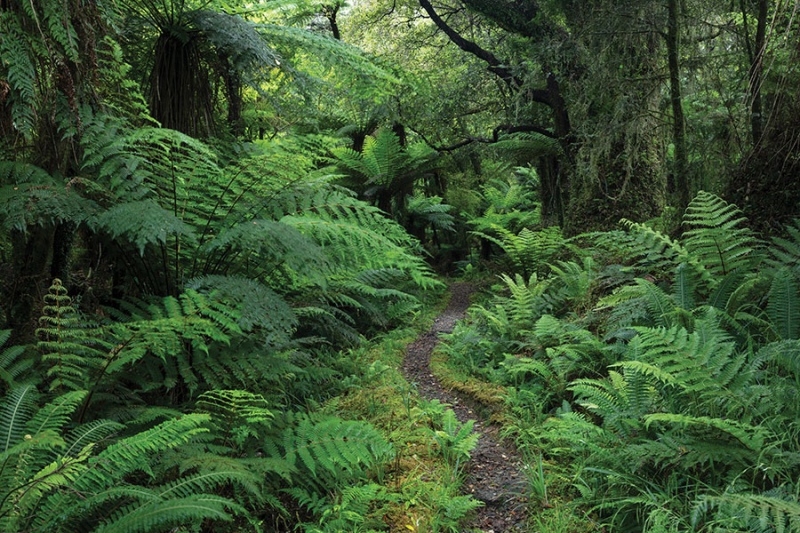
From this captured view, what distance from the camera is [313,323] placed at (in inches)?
181

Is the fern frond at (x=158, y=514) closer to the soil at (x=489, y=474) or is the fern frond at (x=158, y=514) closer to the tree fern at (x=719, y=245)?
the soil at (x=489, y=474)

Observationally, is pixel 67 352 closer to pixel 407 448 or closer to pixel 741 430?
pixel 407 448

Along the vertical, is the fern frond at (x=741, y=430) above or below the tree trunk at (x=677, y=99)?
below

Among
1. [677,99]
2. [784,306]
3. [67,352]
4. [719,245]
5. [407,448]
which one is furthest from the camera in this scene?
[677,99]

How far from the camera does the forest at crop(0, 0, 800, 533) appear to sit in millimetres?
2027

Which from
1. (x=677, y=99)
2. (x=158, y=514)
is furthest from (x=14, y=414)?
(x=677, y=99)

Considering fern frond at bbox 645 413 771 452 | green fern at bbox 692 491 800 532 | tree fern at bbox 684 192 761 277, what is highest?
tree fern at bbox 684 192 761 277

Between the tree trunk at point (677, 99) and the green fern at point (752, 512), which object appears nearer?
the green fern at point (752, 512)

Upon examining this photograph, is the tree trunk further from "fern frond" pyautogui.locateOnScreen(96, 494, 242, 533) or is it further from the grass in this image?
"fern frond" pyautogui.locateOnScreen(96, 494, 242, 533)

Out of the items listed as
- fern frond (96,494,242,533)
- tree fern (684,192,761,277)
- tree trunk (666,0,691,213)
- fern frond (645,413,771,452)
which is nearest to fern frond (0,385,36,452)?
fern frond (96,494,242,533)

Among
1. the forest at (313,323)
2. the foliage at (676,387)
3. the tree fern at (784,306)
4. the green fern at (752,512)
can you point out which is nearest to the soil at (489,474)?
the forest at (313,323)

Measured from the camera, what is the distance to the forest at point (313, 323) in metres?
2.03

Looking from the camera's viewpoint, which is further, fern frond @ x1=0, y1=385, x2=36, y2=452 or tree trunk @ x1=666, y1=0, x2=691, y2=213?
tree trunk @ x1=666, y1=0, x2=691, y2=213

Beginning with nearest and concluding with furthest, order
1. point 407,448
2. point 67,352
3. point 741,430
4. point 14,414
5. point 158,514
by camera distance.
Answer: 1. point 158,514
2. point 14,414
3. point 741,430
4. point 67,352
5. point 407,448
